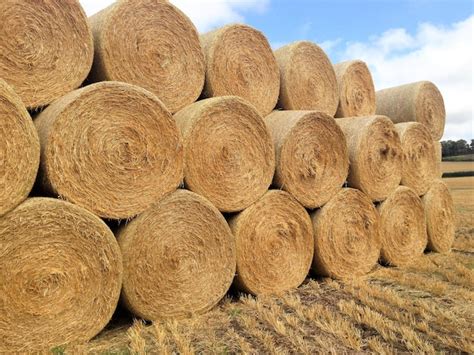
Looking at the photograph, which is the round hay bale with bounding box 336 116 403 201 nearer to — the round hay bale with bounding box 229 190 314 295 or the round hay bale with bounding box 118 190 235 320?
the round hay bale with bounding box 229 190 314 295

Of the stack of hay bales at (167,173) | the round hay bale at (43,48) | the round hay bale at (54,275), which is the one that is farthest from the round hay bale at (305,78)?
the round hay bale at (54,275)

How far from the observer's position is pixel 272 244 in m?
5.41

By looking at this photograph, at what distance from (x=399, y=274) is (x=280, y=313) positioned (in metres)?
2.40

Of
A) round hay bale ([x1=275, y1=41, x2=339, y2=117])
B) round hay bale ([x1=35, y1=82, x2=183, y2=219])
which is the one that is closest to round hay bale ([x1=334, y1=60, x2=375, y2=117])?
round hay bale ([x1=275, y1=41, x2=339, y2=117])

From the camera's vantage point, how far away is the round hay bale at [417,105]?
8672 mm

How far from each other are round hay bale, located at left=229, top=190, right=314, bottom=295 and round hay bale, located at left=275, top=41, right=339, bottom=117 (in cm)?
163

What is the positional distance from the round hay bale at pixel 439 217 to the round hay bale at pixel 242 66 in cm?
329

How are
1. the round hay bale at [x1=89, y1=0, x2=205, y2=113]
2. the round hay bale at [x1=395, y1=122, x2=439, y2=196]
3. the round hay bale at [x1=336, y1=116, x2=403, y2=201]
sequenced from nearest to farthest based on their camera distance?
the round hay bale at [x1=89, y1=0, x2=205, y2=113] → the round hay bale at [x1=336, y1=116, x2=403, y2=201] → the round hay bale at [x1=395, y1=122, x2=439, y2=196]

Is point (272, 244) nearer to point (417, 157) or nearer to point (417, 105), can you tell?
point (417, 157)

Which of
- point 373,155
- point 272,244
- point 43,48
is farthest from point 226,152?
point 373,155

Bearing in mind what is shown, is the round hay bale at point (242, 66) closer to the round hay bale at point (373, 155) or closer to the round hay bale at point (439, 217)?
the round hay bale at point (373, 155)

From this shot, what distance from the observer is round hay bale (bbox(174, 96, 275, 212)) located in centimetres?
483

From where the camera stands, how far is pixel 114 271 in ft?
13.4

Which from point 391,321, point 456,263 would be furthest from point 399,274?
point 391,321
